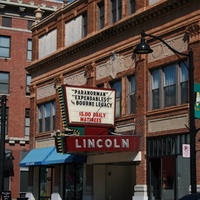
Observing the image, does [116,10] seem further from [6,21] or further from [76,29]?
[6,21]

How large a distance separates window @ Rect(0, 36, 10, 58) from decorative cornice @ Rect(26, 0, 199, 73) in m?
17.8

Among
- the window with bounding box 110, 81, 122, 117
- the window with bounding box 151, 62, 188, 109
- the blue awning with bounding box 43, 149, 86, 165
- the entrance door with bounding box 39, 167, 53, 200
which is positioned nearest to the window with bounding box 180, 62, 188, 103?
the window with bounding box 151, 62, 188, 109

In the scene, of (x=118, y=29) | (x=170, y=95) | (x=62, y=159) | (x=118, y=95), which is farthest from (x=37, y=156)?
(x=170, y=95)

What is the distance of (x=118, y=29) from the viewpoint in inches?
1227

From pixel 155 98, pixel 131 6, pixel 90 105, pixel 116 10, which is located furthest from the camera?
pixel 116 10

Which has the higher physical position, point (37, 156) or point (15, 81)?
point (15, 81)

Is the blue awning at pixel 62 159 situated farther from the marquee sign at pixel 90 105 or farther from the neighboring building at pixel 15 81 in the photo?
the neighboring building at pixel 15 81

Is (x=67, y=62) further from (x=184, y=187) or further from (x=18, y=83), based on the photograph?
(x=18, y=83)

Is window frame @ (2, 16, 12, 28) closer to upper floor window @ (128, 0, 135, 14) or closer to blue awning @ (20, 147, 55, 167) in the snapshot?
blue awning @ (20, 147, 55, 167)

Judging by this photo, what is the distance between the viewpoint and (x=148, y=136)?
28.6 m

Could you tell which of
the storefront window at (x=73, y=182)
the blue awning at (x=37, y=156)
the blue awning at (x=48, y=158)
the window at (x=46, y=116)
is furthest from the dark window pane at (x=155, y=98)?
the window at (x=46, y=116)

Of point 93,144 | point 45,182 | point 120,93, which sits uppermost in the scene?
point 120,93

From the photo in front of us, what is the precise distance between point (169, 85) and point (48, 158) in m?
12.0

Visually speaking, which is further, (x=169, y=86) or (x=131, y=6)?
(x=131, y=6)
